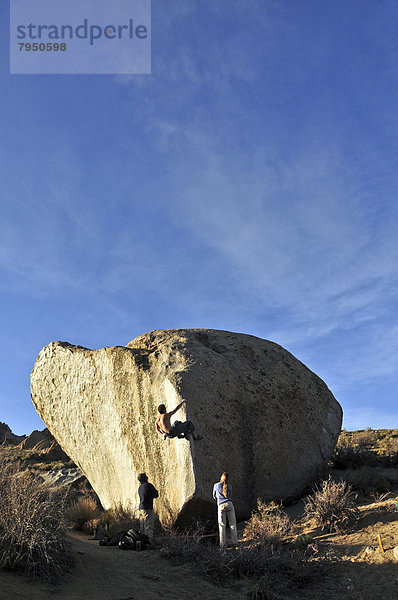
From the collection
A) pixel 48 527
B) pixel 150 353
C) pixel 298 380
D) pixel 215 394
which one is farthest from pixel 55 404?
pixel 48 527

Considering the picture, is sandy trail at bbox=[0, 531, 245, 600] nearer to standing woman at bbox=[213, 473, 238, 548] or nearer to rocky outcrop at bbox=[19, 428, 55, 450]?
standing woman at bbox=[213, 473, 238, 548]

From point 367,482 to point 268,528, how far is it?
442 centimetres

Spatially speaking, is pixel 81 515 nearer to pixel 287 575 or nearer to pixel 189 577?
pixel 189 577

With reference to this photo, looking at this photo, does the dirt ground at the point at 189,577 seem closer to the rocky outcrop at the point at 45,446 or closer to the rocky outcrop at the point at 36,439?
the rocky outcrop at the point at 45,446

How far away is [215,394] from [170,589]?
200 inches

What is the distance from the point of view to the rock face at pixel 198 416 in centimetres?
1108

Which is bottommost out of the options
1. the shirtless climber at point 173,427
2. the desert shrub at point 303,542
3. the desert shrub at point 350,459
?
the desert shrub at point 303,542

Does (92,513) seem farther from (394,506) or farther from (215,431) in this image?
(394,506)

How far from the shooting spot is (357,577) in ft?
26.9

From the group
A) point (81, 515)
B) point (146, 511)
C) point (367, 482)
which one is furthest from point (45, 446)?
point (367, 482)

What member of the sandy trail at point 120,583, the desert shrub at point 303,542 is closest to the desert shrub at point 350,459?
the desert shrub at point 303,542

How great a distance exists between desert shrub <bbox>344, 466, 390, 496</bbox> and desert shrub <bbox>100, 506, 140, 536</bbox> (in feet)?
18.0

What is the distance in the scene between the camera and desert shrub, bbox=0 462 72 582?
6.70 metres

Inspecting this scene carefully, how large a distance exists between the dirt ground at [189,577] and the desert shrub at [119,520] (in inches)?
75.1
